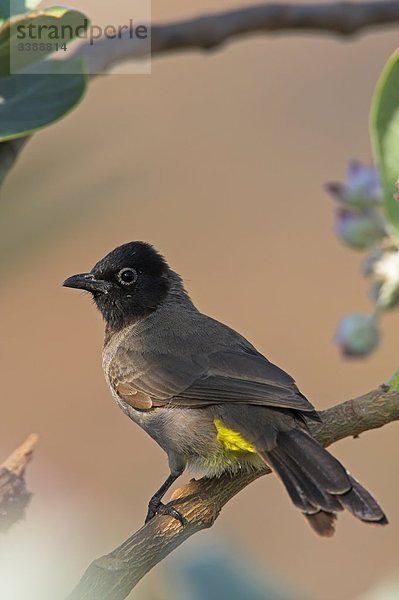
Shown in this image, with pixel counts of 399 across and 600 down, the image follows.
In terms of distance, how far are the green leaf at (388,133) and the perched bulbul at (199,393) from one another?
2.12ft

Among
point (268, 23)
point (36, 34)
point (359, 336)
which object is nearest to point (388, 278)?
point (359, 336)

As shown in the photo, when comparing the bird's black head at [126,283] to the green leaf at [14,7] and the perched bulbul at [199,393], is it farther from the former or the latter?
the green leaf at [14,7]

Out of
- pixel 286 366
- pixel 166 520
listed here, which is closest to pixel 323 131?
pixel 286 366

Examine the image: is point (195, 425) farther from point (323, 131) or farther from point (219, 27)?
point (323, 131)

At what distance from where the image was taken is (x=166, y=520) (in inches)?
74.2

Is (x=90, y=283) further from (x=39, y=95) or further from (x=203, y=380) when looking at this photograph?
(x=39, y=95)

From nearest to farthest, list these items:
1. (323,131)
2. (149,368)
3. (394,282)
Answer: (394,282) → (149,368) → (323,131)

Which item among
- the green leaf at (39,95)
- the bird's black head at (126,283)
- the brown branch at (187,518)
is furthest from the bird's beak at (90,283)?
the green leaf at (39,95)

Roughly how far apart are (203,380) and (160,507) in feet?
1.93

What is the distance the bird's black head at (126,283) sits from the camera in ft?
11.0

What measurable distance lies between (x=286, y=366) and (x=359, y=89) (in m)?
4.50

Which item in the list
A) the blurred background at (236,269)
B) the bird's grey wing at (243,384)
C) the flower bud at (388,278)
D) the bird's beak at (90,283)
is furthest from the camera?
the blurred background at (236,269)

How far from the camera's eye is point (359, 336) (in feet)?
6.28

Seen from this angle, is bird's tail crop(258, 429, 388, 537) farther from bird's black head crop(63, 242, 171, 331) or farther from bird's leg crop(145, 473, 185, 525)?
bird's black head crop(63, 242, 171, 331)
